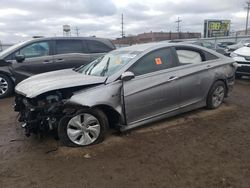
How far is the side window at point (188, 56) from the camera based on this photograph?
5.32 metres

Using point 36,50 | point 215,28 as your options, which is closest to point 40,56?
point 36,50

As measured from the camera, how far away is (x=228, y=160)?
3658 mm

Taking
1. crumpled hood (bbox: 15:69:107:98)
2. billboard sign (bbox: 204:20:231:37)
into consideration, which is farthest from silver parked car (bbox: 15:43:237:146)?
billboard sign (bbox: 204:20:231:37)

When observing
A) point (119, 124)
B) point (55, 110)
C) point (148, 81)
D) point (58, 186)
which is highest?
point (148, 81)

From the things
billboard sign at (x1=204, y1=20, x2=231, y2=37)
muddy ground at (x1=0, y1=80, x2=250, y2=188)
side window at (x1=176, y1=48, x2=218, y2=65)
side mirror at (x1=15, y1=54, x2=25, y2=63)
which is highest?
billboard sign at (x1=204, y1=20, x2=231, y2=37)

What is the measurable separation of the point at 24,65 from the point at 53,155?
15.4ft

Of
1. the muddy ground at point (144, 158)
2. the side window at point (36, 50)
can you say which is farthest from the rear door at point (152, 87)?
the side window at point (36, 50)

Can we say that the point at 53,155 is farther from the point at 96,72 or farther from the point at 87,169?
the point at 96,72

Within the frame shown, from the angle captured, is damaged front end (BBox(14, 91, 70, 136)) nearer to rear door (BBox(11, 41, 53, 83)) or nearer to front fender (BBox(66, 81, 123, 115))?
front fender (BBox(66, 81, 123, 115))

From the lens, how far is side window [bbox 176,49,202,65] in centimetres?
532

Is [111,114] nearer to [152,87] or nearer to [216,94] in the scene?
[152,87]

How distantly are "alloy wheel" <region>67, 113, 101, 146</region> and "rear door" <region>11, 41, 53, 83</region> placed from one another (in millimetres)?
4414

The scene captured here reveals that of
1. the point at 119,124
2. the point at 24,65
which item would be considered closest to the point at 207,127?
the point at 119,124

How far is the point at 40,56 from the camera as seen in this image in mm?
8109
